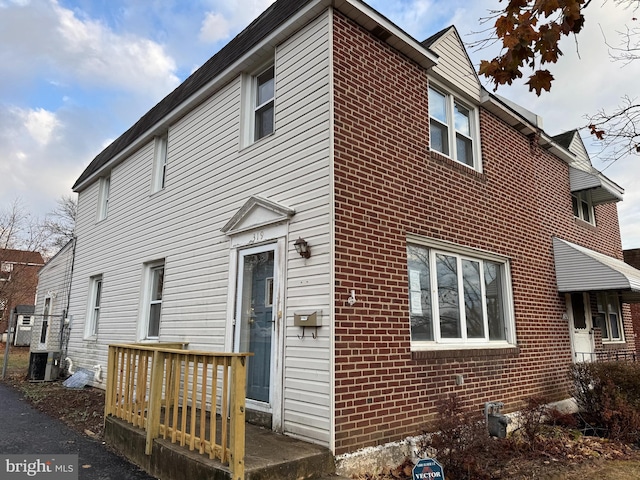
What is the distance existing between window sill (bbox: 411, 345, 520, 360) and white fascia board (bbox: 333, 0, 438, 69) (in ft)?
14.5

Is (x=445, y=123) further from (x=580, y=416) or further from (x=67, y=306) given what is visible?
(x=67, y=306)

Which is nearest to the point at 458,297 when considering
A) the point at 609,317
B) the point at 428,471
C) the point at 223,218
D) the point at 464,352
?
the point at 464,352

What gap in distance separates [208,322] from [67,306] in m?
8.33

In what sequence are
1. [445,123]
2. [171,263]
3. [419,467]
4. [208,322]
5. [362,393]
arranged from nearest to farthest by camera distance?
[419,467], [362,393], [208,322], [445,123], [171,263]

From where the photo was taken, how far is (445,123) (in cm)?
732

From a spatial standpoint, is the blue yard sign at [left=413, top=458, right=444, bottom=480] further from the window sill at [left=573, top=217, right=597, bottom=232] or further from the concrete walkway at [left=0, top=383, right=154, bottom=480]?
the window sill at [left=573, top=217, right=597, bottom=232]

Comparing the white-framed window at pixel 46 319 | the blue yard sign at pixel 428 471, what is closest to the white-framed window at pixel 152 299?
the blue yard sign at pixel 428 471

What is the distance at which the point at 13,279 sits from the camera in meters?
27.5

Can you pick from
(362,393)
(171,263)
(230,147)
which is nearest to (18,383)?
(171,263)

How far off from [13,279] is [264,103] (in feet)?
95.0

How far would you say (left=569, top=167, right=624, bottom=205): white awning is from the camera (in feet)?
34.9

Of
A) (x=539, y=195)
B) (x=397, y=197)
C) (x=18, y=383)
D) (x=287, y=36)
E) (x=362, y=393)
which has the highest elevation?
(x=287, y=36)

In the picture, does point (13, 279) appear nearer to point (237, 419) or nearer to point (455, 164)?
point (455, 164)

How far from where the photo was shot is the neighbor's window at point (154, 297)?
8.35 metres
